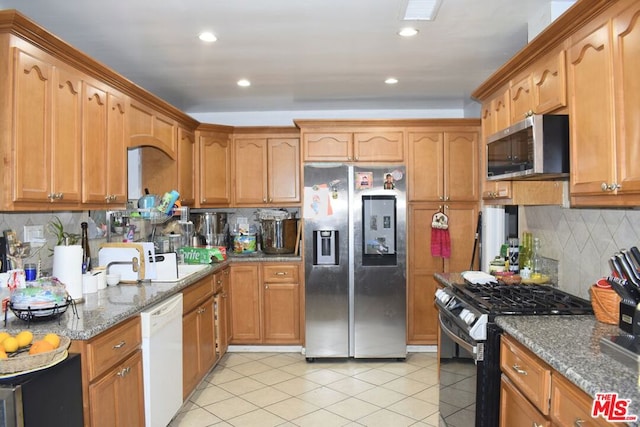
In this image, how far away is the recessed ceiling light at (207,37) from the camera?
2.92 m

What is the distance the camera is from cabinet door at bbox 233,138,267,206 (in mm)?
4828

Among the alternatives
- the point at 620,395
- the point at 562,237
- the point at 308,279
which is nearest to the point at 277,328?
the point at 308,279

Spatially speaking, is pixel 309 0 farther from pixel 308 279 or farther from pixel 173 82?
pixel 308 279

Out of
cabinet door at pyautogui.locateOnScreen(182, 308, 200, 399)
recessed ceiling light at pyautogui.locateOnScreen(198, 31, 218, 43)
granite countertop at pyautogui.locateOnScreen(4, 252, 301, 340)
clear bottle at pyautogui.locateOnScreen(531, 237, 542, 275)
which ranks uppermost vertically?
recessed ceiling light at pyautogui.locateOnScreen(198, 31, 218, 43)

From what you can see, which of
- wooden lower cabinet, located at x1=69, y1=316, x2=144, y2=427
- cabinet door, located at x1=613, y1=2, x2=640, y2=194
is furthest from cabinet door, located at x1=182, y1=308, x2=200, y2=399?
cabinet door, located at x1=613, y1=2, x2=640, y2=194

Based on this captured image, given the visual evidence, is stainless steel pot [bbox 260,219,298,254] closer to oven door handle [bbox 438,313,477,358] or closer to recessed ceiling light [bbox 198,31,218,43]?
recessed ceiling light [bbox 198,31,218,43]

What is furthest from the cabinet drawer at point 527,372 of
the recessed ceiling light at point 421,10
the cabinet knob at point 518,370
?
the recessed ceiling light at point 421,10

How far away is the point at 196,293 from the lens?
3.48 metres

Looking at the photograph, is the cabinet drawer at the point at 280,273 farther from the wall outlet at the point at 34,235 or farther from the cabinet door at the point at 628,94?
the cabinet door at the point at 628,94

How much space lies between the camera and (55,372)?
169cm

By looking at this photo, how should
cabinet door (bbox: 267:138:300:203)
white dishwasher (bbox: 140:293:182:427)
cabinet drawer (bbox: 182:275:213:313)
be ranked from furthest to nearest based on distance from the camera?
cabinet door (bbox: 267:138:300:203), cabinet drawer (bbox: 182:275:213:313), white dishwasher (bbox: 140:293:182:427)

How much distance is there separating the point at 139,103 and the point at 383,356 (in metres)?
2.97

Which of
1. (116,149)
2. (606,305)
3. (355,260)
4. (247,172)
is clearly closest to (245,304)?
(355,260)

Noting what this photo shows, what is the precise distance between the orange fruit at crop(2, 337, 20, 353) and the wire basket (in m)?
2.33
